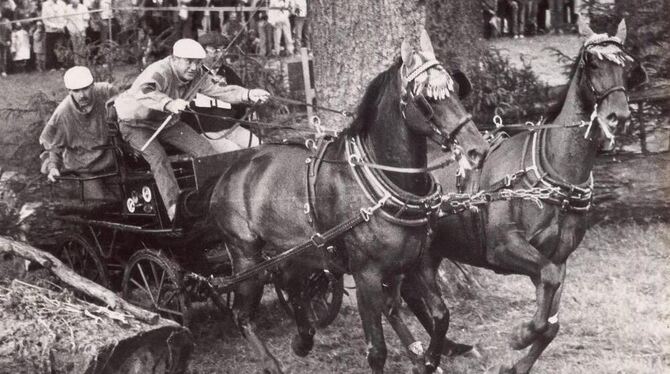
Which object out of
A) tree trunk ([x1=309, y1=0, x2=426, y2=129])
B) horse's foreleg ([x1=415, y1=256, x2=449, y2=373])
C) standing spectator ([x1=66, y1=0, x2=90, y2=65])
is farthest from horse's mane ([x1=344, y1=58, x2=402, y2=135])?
standing spectator ([x1=66, y1=0, x2=90, y2=65])

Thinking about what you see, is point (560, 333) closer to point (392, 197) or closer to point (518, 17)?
point (392, 197)

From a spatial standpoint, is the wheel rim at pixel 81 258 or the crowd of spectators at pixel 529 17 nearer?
the wheel rim at pixel 81 258

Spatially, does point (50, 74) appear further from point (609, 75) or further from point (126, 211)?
point (609, 75)

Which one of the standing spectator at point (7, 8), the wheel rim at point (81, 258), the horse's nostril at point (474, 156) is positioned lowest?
the wheel rim at point (81, 258)

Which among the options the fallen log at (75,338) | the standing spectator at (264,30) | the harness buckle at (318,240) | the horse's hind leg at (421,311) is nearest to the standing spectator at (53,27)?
the standing spectator at (264,30)

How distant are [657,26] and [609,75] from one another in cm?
460

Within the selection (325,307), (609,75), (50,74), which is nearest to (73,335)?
(325,307)

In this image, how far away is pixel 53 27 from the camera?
55.9 feet

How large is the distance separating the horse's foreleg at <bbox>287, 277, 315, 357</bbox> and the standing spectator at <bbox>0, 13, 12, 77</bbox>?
1057 centimetres

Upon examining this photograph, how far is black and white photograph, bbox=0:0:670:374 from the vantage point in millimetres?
6102

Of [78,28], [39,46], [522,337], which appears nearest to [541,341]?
[522,337]

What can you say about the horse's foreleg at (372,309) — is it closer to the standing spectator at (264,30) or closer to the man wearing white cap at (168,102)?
the man wearing white cap at (168,102)

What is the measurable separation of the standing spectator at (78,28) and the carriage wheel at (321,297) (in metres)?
4.60

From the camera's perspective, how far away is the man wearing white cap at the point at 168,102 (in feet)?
24.3
